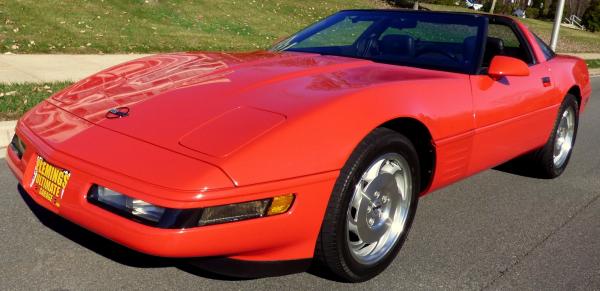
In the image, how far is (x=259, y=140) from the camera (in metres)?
2.27

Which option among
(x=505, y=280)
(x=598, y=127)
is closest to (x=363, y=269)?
(x=505, y=280)

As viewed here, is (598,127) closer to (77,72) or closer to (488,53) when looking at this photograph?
(488,53)

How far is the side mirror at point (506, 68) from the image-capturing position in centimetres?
340

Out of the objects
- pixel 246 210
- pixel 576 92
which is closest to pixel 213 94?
pixel 246 210

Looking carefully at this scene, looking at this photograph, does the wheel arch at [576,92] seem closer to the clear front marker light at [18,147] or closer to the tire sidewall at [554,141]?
the tire sidewall at [554,141]

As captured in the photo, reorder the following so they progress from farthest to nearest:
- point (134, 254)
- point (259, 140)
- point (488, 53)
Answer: point (488, 53)
point (134, 254)
point (259, 140)

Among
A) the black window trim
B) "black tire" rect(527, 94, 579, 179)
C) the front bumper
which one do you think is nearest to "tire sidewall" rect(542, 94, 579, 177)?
"black tire" rect(527, 94, 579, 179)

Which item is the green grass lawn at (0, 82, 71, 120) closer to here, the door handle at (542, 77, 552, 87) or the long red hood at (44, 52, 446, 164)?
the long red hood at (44, 52, 446, 164)

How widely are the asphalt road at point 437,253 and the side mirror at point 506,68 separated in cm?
100

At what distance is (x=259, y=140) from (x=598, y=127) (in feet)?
21.1

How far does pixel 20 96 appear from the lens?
19.6ft

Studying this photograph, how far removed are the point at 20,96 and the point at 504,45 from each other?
4804 mm

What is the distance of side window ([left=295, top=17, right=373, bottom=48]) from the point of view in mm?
4117

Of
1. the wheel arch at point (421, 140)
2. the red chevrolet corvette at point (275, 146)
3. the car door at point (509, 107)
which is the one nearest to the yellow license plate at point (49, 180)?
the red chevrolet corvette at point (275, 146)
